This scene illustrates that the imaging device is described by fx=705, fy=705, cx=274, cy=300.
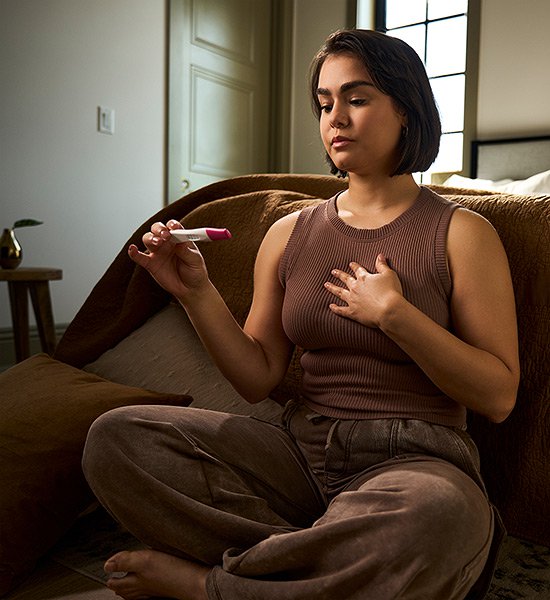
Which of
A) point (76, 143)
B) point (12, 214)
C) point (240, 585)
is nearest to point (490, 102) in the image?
point (76, 143)

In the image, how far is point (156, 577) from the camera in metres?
0.94

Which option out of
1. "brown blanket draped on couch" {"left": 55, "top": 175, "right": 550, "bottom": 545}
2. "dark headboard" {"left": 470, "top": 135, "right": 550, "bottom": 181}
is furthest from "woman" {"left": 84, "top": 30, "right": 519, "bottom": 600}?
"dark headboard" {"left": 470, "top": 135, "right": 550, "bottom": 181}

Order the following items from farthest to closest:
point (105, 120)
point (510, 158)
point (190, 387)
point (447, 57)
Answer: point (447, 57), point (510, 158), point (105, 120), point (190, 387)

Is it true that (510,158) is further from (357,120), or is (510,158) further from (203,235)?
(203,235)

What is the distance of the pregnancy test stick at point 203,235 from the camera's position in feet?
3.17

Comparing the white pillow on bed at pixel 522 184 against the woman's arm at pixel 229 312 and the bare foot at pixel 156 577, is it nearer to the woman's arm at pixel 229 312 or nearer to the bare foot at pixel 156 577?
the woman's arm at pixel 229 312

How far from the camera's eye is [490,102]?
12.5 feet

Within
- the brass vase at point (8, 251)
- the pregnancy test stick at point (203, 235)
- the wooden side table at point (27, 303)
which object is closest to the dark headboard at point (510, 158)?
the wooden side table at point (27, 303)

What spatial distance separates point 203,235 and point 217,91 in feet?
11.1

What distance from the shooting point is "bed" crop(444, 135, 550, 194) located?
3492 millimetres

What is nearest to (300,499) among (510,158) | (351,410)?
(351,410)

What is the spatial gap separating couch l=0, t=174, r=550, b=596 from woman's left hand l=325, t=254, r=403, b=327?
0.28 m

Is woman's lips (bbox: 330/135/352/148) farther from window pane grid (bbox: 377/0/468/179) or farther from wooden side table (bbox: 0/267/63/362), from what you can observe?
window pane grid (bbox: 377/0/468/179)

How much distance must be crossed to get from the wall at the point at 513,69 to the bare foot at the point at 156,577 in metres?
3.30
